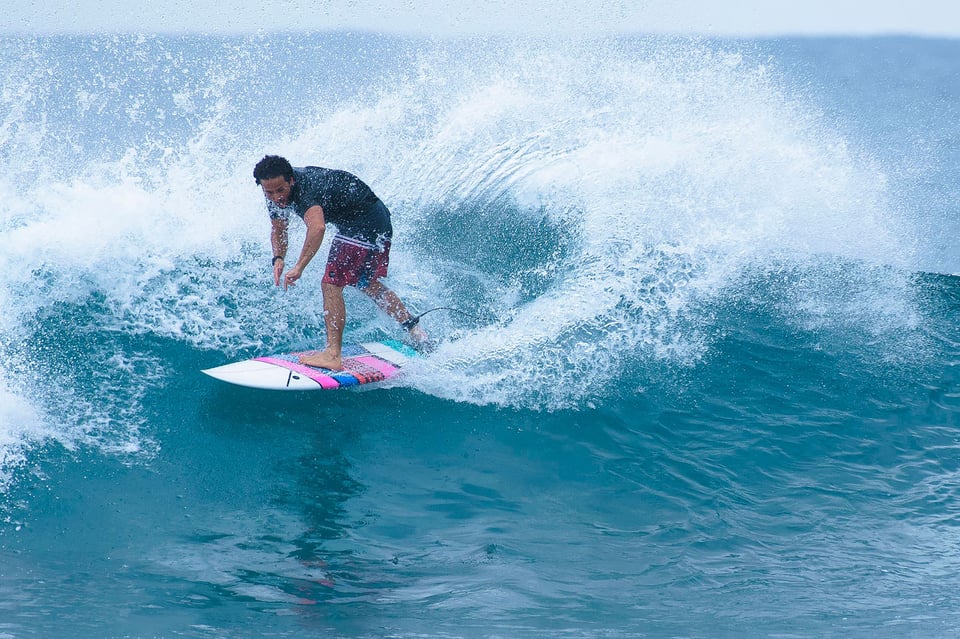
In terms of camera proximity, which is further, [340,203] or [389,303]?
[389,303]

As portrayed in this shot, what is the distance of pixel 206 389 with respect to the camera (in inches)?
199

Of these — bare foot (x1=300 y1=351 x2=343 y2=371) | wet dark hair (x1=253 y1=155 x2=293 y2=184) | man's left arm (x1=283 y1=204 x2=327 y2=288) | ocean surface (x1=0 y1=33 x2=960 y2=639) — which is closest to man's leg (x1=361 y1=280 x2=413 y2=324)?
ocean surface (x1=0 y1=33 x2=960 y2=639)

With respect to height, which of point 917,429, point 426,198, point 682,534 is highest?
point 426,198

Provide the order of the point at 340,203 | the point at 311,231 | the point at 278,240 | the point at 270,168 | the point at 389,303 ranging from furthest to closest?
the point at 389,303 → the point at 278,240 → the point at 340,203 → the point at 311,231 → the point at 270,168

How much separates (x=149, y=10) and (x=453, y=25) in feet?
14.6

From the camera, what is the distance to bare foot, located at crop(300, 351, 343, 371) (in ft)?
16.6

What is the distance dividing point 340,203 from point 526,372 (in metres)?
1.54

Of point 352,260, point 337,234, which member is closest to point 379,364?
point 352,260

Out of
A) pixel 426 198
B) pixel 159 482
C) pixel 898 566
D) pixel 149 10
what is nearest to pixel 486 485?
pixel 159 482

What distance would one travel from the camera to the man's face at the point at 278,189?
4.51 meters

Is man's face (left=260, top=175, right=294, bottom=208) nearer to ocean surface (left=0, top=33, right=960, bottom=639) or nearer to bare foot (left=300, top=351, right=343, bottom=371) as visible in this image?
bare foot (left=300, top=351, right=343, bottom=371)

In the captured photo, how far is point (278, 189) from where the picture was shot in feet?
15.0

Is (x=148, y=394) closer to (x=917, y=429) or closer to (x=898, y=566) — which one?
(x=898, y=566)

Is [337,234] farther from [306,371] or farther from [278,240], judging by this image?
[306,371]
